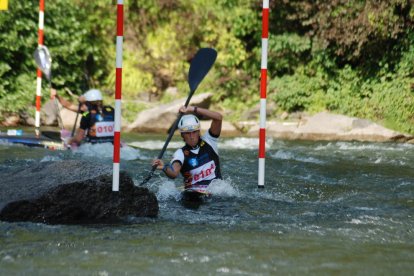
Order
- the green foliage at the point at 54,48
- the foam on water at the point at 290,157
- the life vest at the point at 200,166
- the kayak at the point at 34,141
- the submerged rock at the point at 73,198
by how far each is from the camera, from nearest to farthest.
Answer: the submerged rock at the point at 73,198, the life vest at the point at 200,166, the foam on water at the point at 290,157, the kayak at the point at 34,141, the green foliage at the point at 54,48

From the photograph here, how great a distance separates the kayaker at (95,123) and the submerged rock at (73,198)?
3.66m

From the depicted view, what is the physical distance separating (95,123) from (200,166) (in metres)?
3.25

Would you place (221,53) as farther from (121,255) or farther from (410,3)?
(121,255)

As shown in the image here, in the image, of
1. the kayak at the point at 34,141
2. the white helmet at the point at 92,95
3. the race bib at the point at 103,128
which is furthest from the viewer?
the kayak at the point at 34,141

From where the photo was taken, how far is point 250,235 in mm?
4809

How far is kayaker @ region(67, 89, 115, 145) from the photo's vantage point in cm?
920

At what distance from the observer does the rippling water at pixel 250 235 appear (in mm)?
4059

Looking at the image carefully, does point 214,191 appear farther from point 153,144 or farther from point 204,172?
point 153,144

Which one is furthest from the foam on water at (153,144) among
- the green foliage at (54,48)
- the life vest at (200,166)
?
the life vest at (200,166)

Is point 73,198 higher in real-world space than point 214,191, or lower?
higher

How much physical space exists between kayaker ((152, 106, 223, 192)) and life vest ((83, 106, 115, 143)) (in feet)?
10.1

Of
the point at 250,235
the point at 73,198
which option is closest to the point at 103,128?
the point at 73,198

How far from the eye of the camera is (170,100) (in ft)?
49.4

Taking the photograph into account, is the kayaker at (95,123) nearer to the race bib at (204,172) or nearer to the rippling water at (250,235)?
the rippling water at (250,235)
